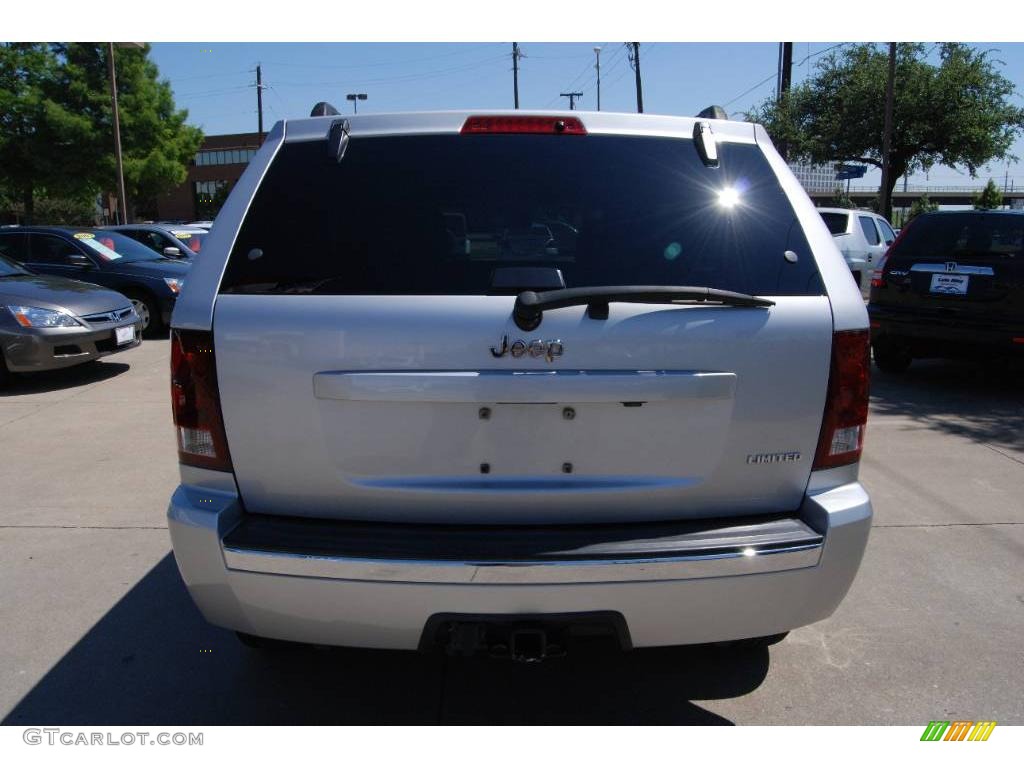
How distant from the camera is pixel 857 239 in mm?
14023

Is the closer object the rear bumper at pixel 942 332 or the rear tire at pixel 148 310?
the rear bumper at pixel 942 332

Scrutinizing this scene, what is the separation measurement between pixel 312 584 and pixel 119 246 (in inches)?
446

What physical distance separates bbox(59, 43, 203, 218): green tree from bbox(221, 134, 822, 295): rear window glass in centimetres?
3192

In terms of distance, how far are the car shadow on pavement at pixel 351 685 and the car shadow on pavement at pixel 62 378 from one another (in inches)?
230

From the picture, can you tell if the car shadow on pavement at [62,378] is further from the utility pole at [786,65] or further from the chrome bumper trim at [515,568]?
the utility pole at [786,65]

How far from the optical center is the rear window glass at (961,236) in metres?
7.38

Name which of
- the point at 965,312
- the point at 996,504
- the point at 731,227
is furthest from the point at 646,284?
the point at 965,312

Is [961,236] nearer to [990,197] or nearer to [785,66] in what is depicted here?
[785,66]

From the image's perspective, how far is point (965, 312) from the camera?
7410 mm

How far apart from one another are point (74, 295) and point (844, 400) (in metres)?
8.33

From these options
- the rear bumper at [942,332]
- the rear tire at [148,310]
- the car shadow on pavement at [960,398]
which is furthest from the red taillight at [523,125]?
the rear tire at [148,310]

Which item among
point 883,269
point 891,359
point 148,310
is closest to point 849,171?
point 891,359

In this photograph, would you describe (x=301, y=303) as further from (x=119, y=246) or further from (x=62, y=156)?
(x=62, y=156)

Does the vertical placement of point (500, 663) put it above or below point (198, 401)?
below
